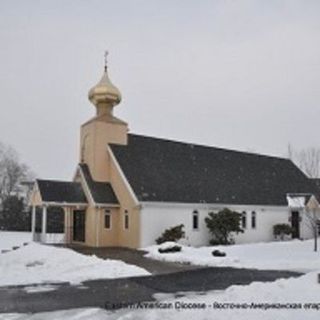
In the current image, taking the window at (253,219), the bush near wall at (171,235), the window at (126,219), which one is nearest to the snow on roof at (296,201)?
the window at (253,219)

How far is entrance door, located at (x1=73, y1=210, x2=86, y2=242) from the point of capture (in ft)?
97.9

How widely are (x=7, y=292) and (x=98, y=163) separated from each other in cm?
1702

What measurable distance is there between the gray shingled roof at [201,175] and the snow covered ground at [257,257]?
191 inches

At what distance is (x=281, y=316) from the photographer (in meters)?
9.13

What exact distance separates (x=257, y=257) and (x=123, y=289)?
10236 millimetres

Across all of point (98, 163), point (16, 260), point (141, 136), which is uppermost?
point (141, 136)

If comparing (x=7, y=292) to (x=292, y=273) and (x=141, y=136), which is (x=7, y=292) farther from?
(x=141, y=136)

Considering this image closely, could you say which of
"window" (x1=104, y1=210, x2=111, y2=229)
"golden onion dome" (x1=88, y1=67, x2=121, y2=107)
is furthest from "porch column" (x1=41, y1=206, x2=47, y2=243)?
"golden onion dome" (x1=88, y1=67, x2=121, y2=107)

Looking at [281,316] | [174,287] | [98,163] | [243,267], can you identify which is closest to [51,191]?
[98,163]

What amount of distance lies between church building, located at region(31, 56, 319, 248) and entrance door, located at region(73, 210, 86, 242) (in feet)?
0.20

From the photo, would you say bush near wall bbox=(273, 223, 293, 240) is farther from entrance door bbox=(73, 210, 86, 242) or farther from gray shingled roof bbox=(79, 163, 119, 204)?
entrance door bbox=(73, 210, 86, 242)

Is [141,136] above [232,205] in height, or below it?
above

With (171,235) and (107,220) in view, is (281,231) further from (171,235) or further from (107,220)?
(107,220)

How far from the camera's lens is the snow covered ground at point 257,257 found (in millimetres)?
19359
